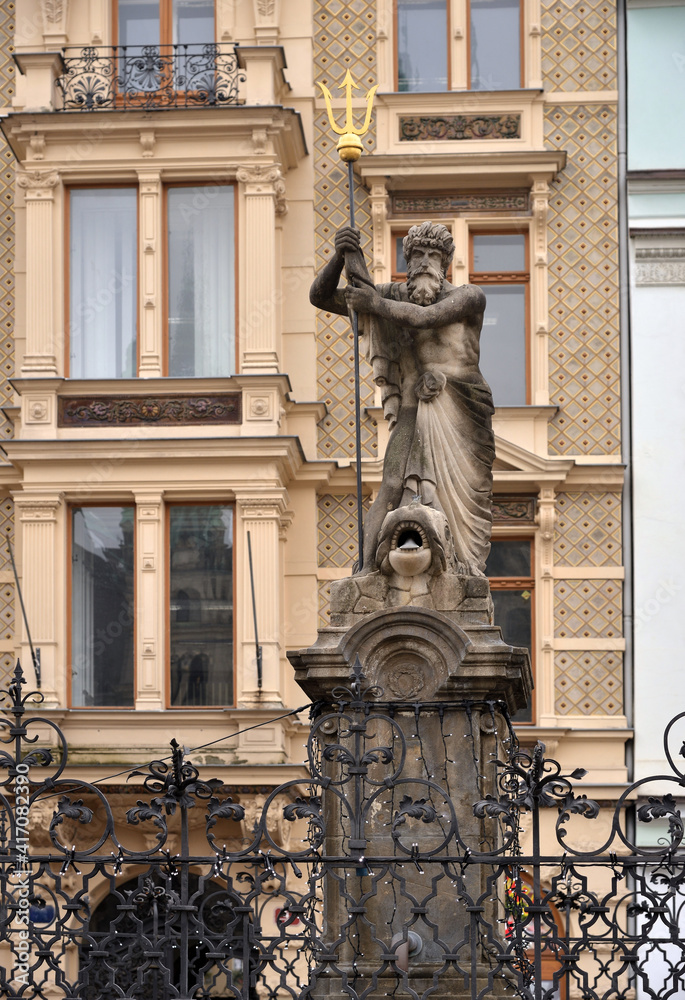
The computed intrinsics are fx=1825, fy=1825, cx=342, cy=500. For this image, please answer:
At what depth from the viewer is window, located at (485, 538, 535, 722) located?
832 inches

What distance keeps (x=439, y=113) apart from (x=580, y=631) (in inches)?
252

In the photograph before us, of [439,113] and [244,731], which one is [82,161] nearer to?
[439,113]

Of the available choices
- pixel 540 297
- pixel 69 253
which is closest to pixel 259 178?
pixel 69 253

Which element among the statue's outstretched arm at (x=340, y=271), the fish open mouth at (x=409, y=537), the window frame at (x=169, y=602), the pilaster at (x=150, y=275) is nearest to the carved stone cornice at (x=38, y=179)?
the pilaster at (x=150, y=275)

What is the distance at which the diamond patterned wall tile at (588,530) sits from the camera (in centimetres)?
2120

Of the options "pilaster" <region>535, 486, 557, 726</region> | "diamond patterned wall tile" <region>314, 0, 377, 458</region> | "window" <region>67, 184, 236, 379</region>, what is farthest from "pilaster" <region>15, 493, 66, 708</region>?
"pilaster" <region>535, 486, 557, 726</region>

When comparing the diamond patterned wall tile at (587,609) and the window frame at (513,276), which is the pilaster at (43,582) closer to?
the window frame at (513,276)

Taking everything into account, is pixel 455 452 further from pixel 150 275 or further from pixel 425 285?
pixel 150 275

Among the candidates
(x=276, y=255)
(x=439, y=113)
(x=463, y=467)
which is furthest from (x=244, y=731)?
(x=463, y=467)

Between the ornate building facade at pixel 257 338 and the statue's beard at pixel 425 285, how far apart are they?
10.9m

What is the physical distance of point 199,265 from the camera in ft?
69.8

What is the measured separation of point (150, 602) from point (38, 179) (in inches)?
200

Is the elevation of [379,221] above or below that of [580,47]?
below

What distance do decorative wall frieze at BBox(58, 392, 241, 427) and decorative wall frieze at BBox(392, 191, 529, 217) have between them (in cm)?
351
